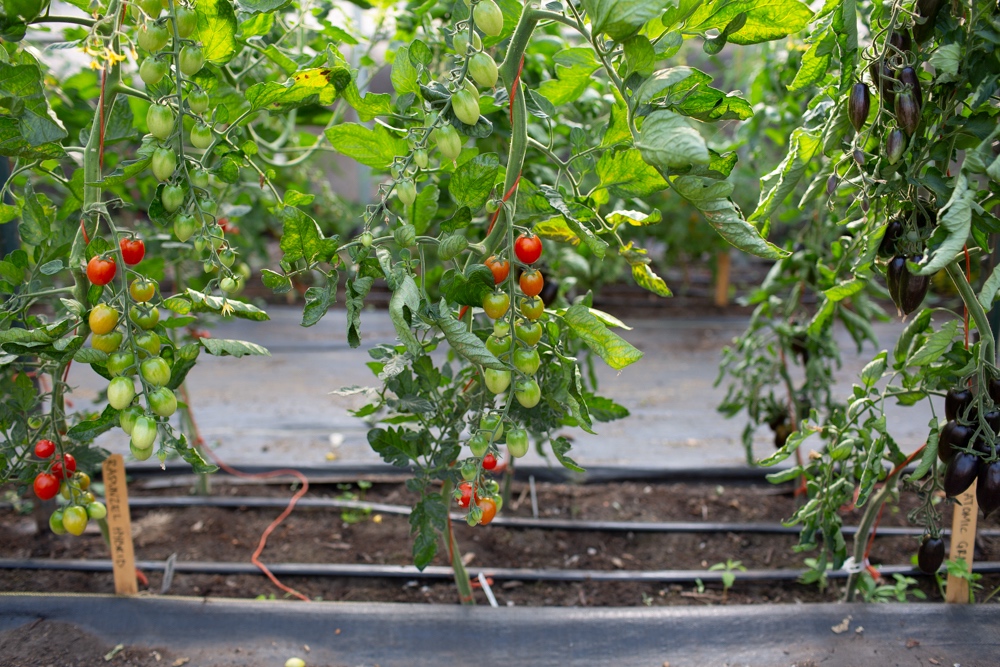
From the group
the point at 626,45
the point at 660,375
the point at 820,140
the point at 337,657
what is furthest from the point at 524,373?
the point at 660,375

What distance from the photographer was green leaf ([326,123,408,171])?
3.15ft

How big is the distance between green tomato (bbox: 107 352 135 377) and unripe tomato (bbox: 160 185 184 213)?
19cm

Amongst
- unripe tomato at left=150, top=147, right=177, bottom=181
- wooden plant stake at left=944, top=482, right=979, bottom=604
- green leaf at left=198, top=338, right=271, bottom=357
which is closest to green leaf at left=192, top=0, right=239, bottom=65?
unripe tomato at left=150, top=147, right=177, bottom=181

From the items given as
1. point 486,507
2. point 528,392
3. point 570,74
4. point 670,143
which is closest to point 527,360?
point 528,392

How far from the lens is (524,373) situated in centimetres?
91

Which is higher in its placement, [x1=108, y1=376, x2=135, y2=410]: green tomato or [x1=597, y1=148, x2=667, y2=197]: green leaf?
[x1=597, y1=148, x2=667, y2=197]: green leaf

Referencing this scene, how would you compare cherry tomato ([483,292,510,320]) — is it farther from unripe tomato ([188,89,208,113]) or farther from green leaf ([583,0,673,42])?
unripe tomato ([188,89,208,113])

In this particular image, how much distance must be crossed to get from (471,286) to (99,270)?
435 millimetres

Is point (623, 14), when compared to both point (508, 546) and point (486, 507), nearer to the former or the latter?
point (486, 507)

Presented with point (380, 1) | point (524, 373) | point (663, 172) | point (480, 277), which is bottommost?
point (524, 373)

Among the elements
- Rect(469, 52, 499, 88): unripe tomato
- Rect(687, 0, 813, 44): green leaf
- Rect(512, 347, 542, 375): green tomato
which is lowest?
Rect(512, 347, 542, 375): green tomato

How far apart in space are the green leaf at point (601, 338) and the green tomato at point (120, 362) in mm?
538

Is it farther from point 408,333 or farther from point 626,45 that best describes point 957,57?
point 408,333

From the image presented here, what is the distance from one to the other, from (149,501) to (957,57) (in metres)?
1.84
